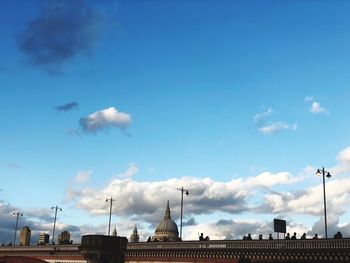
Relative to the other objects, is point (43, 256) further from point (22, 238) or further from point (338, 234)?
point (22, 238)

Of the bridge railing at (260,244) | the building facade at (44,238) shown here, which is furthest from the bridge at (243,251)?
the building facade at (44,238)

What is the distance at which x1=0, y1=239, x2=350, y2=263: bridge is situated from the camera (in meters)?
39.2

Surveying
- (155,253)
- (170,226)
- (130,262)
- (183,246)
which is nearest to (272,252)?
(183,246)

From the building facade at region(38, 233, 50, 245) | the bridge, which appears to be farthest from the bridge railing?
the building facade at region(38, 233, 50, 245)

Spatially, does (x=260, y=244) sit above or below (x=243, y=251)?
above

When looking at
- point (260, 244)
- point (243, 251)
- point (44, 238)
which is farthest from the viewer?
point (44, 238)

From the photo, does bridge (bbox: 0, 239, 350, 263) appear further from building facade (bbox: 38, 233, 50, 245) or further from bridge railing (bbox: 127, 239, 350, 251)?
building facade (bbox: 38, 233, 50, 245)

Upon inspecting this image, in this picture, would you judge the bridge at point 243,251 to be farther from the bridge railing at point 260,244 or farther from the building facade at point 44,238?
the building facade at point 44,238

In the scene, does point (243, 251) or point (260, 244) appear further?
point (243, 251)

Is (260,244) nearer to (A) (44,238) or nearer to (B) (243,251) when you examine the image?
(B) (243,251)

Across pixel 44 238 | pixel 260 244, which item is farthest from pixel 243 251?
pixel 44 238

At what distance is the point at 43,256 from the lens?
7800cm

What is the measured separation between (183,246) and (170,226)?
148 meters

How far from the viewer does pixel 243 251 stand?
45250mm
